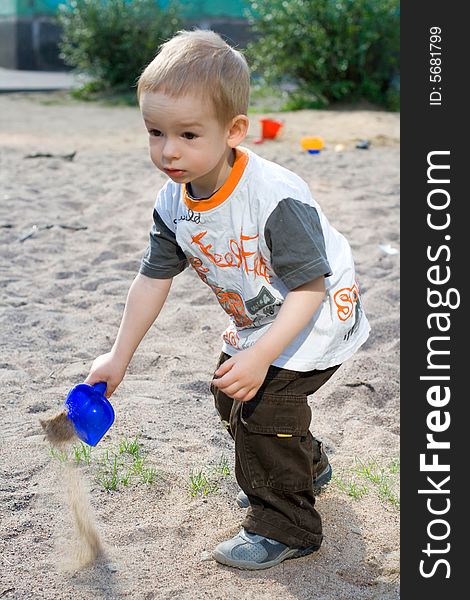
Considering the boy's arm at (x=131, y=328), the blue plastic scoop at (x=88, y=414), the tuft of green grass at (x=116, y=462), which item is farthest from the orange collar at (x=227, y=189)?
the tuft of green grass at (x=116, y=462)

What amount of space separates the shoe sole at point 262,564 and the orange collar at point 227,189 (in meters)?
0.92

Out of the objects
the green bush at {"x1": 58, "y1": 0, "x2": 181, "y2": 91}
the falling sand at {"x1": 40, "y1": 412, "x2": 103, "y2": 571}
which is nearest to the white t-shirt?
the falling sand at {"x1": 40, "y1": 412, "x2": 103, "y2": 571}

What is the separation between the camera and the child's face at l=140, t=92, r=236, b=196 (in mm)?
2287

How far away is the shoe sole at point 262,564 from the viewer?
2.56 meters

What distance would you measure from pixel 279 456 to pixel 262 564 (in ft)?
0.99

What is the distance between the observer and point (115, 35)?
12.5 metres

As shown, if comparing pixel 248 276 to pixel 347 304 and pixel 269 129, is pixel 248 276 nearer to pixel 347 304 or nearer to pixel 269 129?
pixel 347 304

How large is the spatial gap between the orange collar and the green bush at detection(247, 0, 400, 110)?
27.6 ft

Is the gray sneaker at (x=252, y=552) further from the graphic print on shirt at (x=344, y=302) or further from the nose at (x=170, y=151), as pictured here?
the nose at (x=170, y=151)

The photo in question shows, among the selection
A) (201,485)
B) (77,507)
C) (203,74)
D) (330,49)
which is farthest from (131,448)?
(330,49)

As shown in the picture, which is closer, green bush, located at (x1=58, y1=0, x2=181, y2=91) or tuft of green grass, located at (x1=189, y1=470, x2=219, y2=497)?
tuft of green grass, located at (x1=189, y1=470, x2=219, y2=497)

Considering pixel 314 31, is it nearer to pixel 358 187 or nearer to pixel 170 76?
pixel 358 187

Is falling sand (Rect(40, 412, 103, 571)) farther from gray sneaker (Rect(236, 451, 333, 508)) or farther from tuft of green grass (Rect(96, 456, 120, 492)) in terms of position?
gray sneaker (Rect(236, 451, 333, 508))

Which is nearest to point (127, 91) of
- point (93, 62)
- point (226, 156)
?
point (93, 62)
